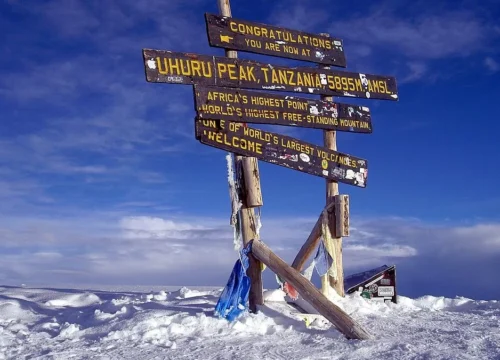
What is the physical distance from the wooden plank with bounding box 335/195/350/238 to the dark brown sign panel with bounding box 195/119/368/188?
38 centimetres

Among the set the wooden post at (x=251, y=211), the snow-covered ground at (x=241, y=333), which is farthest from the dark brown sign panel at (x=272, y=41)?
the snow-covered ground at (x=241, y=333)

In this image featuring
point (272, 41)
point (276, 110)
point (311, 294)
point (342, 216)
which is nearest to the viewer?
point (311, 294)

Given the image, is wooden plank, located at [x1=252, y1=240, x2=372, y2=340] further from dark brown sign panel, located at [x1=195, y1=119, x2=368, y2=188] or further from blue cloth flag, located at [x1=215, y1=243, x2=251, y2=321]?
dark brown sign panel, located at [x1=195, y1=119, x2=368, y2=188]

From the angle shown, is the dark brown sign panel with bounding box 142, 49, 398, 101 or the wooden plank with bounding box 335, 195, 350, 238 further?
the wooden plank with bounding box 335, 195, 350, 238

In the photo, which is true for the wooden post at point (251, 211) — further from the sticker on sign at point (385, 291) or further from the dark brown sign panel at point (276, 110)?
the sticker on sign at point (385, 291)

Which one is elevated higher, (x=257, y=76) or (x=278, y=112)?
(x=257, y=76)

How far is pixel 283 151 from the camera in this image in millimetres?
8297

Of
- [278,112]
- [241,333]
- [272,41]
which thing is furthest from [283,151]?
[241,333]

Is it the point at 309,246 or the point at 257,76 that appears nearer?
the point at 257,76

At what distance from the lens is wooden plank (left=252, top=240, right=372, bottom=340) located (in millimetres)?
6539

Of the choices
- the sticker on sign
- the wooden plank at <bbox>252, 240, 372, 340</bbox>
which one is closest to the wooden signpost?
the wooden plank at <bbox>252, 240, 372, 340</bbox>

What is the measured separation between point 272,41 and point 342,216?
296 centimetres

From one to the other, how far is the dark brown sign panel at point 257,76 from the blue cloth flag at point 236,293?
2.41 meters

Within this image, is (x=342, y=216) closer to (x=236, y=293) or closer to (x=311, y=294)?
(x=311, y=294)
